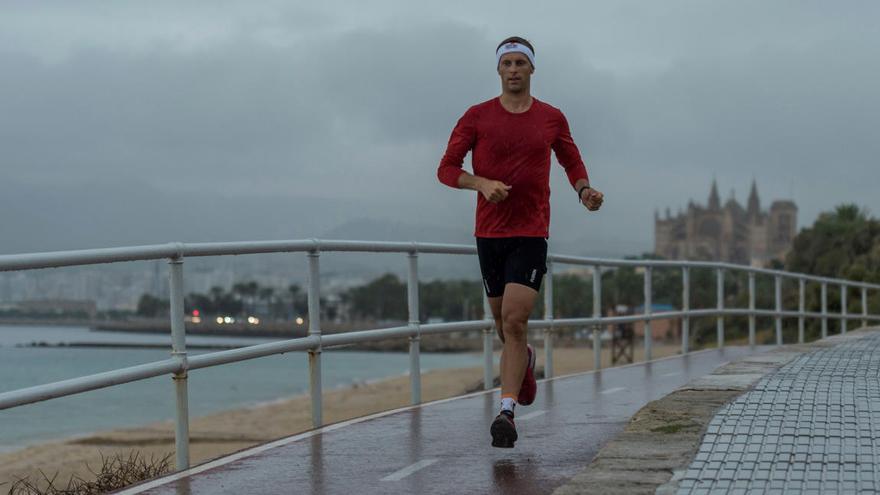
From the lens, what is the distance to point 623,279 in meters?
19.2

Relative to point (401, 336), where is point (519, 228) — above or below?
above

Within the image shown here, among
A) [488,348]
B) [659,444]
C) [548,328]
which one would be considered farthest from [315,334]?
[548,328]

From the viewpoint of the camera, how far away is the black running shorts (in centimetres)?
745

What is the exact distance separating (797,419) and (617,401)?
3.17m

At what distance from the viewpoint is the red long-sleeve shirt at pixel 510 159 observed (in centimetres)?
736

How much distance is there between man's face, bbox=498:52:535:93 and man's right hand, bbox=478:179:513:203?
0.60m

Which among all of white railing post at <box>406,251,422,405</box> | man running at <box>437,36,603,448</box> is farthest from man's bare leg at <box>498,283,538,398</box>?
white railing post at <box>406,251,422,405</box>

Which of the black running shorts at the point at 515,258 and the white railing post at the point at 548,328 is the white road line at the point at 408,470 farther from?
the white railing post at the point at 548,328

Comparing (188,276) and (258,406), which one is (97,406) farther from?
(188,276)

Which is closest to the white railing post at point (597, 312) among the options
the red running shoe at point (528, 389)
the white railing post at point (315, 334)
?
the white railing post at point (315, 334)

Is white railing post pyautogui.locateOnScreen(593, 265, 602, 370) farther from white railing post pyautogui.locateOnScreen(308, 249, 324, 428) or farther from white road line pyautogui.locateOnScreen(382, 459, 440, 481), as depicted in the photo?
white road line pyautogui.locateOnScreen(382, 459, 440, 481)

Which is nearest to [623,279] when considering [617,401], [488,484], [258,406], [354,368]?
[617,401]

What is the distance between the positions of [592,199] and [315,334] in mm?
2229

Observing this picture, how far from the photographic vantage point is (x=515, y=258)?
7465 mm
